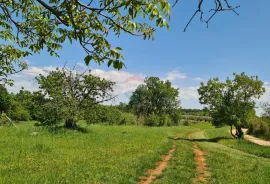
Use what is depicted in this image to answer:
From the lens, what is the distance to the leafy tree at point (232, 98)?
38438mm

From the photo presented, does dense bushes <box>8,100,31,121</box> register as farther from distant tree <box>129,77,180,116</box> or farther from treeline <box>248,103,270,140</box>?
treeline <box>248,103,270,140</box>

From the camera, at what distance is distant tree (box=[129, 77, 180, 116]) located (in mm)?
103125

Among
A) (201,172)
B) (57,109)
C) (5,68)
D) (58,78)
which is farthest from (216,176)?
(58,78)

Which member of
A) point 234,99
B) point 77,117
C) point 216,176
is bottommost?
point 216,176

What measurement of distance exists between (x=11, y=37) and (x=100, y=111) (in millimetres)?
25492

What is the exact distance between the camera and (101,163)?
14.6 metres

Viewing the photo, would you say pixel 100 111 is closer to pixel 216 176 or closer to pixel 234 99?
pixel 234 99

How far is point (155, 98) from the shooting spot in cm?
10494

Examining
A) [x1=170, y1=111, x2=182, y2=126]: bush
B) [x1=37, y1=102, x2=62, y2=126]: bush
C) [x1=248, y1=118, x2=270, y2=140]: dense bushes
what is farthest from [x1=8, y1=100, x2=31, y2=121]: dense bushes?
[x1=248, y1=118, x2=270, y2=140]: dense bushes

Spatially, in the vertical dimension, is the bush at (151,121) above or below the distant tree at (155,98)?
below

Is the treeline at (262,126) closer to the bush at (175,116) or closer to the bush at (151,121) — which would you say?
the bush at (151,121)

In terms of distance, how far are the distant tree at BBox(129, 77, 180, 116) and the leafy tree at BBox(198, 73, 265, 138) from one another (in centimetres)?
6058

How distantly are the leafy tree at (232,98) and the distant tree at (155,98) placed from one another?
60.6 meters

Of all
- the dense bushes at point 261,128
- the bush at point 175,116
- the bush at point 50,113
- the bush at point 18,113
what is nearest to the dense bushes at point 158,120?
the bush at point 175,116
